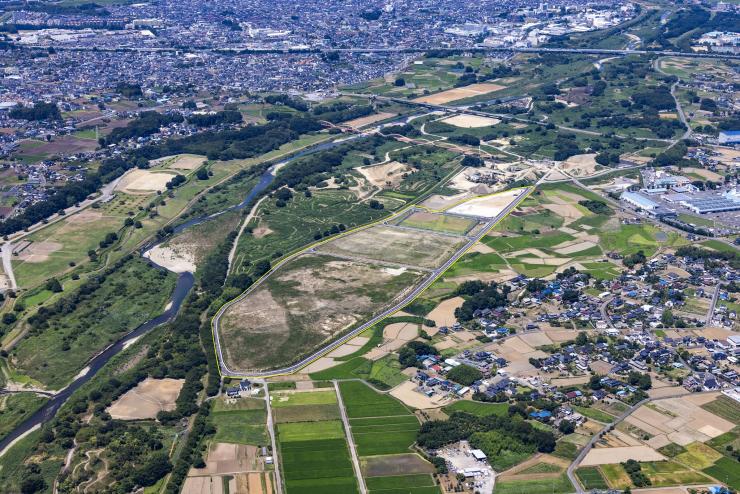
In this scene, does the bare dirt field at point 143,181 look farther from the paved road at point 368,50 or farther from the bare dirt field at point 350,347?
the paved road at point 368,50

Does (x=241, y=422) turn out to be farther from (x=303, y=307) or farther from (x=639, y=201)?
(x=639, y=201)

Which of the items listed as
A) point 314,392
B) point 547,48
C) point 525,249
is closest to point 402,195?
point 525,249

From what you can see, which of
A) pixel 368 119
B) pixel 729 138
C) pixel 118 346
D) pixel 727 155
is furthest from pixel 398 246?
pixel 729 138

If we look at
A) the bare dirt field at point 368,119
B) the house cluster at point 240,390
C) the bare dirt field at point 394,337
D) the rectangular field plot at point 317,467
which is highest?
the rectangular field plot at point 317,467

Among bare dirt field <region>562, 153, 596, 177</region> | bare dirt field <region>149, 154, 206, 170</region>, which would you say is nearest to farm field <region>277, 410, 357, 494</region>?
bare dirt field <region>562, 153, 596, 177</region>

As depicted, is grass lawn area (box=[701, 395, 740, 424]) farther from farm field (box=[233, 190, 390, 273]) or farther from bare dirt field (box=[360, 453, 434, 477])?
farm field (box=[233, 190, 390, 273])

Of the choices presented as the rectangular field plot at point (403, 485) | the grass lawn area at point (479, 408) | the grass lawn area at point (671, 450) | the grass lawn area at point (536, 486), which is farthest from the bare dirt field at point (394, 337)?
the grass lawn area at point (671, 450)
